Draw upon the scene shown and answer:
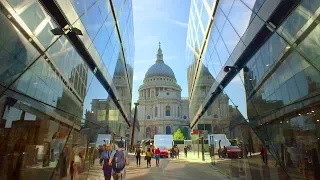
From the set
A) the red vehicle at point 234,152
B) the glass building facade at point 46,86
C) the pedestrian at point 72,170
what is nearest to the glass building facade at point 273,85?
the red vehicle at point 234,152

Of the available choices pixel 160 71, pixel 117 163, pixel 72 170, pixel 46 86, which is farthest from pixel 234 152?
pixel 160 71

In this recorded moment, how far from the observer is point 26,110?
14.8ft

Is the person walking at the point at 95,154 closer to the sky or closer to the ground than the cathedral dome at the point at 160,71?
closer to the ground

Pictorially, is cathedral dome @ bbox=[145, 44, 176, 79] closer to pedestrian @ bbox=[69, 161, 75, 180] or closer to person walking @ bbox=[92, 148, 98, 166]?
person walking @ bbox=[92, 148, 98, 166]

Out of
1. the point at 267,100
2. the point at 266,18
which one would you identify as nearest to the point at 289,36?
the point at 266,18

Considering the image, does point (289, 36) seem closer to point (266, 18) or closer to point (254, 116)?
point (266, 18)

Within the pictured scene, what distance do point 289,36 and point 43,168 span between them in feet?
18.7

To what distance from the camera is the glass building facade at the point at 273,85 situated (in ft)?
14.3

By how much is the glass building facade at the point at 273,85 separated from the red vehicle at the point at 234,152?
0.06 m

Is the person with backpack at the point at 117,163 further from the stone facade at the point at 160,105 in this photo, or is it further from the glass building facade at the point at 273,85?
the stone facade at the point at 160,105

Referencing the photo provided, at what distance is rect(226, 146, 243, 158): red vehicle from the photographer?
9564 mm

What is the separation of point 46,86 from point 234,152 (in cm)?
775

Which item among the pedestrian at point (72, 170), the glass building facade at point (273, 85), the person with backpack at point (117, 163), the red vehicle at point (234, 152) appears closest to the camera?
the glass building facade at point (273, 85)

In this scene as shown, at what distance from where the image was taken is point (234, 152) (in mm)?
10266
